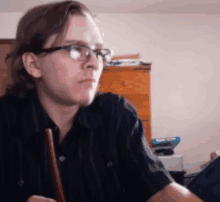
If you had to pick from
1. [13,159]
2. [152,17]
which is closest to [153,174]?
[13,159]

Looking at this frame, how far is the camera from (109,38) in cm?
267

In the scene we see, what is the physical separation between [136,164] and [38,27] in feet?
1.97

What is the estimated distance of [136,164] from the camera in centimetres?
64

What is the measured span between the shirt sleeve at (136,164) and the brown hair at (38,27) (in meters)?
0.38

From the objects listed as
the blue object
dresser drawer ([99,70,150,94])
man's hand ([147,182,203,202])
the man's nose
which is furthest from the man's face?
the blue object

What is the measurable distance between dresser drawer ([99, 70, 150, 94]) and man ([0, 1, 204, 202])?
1.13 m

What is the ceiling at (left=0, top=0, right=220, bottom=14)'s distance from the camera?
2367mm

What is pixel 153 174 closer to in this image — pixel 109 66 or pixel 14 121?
pixel 14 121

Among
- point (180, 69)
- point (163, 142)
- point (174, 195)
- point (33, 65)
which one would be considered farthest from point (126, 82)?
point (174, 195)

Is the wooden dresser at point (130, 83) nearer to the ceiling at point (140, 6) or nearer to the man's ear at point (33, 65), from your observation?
the ceiling at point (140, 6)

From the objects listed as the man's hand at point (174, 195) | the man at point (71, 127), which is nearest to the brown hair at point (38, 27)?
the man at point (71, 127)

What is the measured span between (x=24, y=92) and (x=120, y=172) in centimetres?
50

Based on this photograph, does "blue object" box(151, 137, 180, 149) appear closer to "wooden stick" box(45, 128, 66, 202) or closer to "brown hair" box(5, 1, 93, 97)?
"brown hair" box(5, 1, 93, 97)

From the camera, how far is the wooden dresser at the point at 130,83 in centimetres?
188
